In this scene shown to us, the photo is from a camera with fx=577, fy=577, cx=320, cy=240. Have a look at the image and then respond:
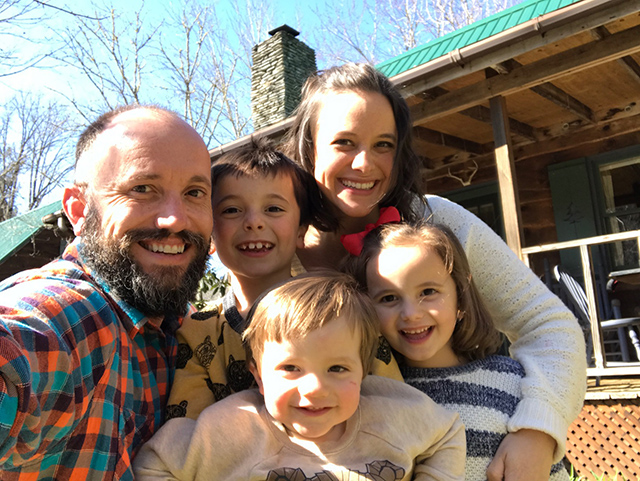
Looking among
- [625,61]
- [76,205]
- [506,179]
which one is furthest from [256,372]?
[625,61]

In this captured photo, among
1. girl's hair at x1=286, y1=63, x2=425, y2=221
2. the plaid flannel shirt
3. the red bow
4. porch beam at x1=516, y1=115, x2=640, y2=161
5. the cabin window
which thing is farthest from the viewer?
the cabin window

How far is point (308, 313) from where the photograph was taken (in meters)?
1.65

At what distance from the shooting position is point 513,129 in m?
7.35

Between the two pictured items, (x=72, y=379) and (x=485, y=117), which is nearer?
(x=72, y=379)

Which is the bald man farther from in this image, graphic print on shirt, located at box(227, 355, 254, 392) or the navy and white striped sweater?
the navy and white striped sweater

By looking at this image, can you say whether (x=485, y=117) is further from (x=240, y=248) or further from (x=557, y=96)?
(x=240, y=248)

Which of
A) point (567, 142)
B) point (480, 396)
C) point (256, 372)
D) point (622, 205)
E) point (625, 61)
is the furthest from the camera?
point (567, 142)

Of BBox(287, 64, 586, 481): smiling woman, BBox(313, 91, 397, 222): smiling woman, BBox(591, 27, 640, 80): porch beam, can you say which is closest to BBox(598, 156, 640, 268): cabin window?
BBox(591, 27, 640, 80): porch beam

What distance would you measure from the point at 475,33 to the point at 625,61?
2444mm

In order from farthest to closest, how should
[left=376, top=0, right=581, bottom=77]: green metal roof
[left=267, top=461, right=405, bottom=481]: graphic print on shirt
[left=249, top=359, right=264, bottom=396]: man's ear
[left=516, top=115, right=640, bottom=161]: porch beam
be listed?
1. [left=516, top=115, right=640, bottom=161]: porch beam
2. [left=376, top=0, right=581, bottom=77]: green metal roof
3. [left=249, top=359, right=264, bottom=396]: man's ear
4. [left=267, top=461, right=405, bottom=481]: graphic print on shirt

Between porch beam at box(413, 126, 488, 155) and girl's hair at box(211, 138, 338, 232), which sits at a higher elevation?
porch beam at box(413, 126, 488, 155)

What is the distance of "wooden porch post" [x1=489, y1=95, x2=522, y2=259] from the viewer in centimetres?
562

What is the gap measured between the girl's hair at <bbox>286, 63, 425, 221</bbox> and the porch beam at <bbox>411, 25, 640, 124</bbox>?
3.30 m

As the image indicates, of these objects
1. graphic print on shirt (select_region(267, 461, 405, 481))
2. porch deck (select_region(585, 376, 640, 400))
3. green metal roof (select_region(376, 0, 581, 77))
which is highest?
green metal roof (select_region(376, 0, 581, 77))
